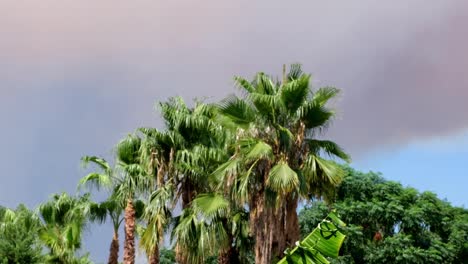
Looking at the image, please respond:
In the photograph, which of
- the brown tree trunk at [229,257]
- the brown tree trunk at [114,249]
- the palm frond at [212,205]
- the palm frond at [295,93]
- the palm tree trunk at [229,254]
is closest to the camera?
the palm frond at [295,93]

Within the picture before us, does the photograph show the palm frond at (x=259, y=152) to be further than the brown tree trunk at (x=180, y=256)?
No

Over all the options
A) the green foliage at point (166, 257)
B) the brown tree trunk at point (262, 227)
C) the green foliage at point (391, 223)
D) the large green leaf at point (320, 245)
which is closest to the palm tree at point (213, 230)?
the brown tree trunk at point (262, 227)

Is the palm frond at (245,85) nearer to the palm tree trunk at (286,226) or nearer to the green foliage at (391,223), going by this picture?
the palm tree trunk at (286,226)

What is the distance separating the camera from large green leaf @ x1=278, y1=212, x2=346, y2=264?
10.7m

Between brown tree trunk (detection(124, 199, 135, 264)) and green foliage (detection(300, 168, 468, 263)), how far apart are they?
982cm

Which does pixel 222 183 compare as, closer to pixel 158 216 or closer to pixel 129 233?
pixel 158 216

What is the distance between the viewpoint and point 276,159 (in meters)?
22.3

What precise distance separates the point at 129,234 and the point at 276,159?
7289 mm

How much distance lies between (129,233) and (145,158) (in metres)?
2.63

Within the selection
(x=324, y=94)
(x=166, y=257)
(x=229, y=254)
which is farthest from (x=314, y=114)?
(x=166, y=257)

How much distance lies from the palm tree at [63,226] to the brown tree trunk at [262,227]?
9013mm

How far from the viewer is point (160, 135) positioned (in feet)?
89.3

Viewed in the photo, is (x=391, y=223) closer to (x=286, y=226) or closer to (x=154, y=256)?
(x=154, y=256)

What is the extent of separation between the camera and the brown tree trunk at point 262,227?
21766mm
